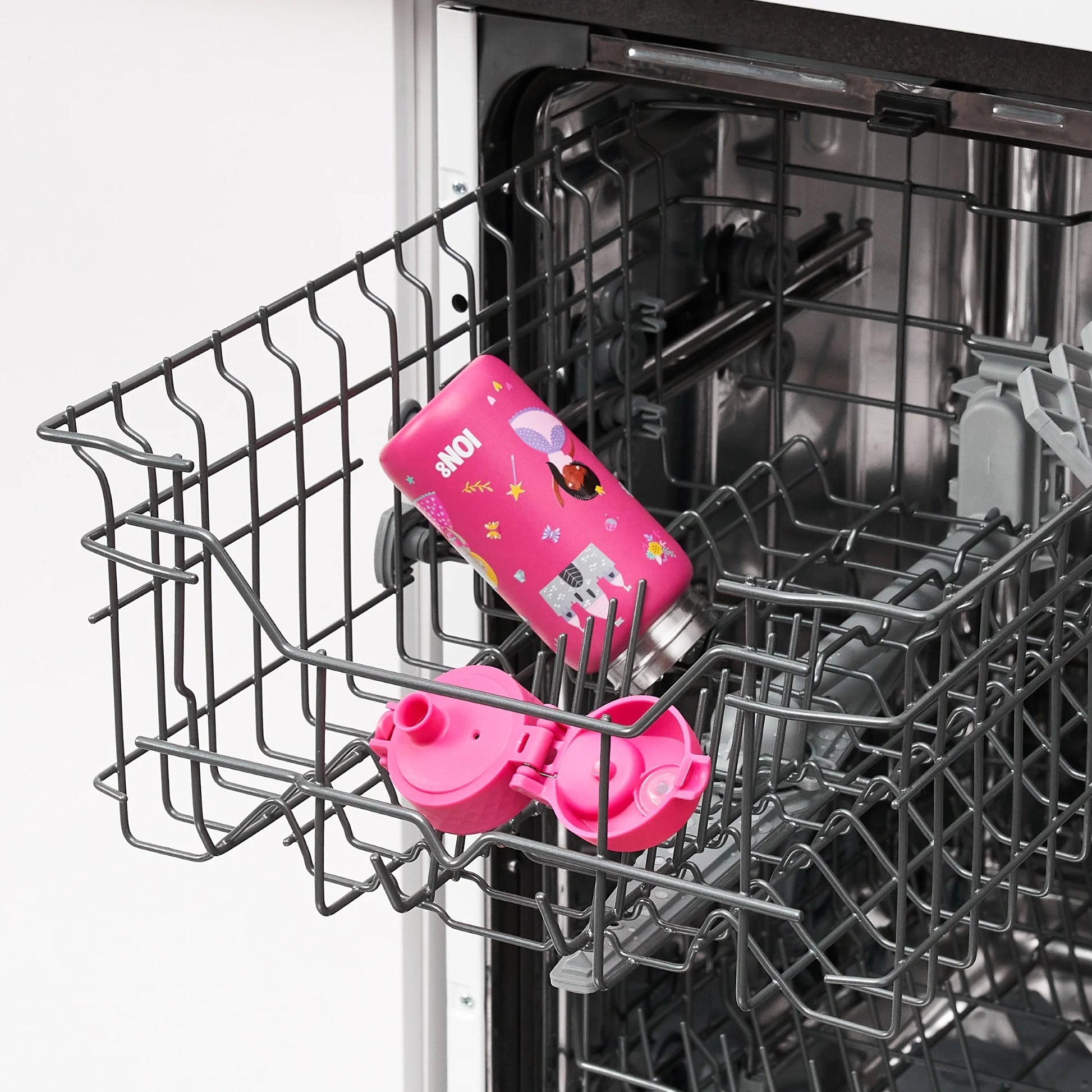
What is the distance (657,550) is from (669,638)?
0.15ft

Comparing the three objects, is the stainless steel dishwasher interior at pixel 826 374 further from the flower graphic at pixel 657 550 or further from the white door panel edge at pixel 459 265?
the flower graphic at pixel 657 550

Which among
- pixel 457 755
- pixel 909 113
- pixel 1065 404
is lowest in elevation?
pixel 457 755

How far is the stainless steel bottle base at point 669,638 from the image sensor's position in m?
0.87

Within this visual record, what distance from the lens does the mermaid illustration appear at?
2.73 ft

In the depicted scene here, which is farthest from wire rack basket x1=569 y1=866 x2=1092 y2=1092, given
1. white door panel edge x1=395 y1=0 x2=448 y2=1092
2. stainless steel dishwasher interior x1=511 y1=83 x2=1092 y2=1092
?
white door panel edge x1=395 y1=0 x2=448 y2=1092

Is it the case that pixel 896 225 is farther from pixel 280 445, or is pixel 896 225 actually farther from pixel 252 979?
pixel 252 979

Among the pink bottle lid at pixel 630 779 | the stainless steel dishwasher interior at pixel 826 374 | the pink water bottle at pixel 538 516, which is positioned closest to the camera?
the pink bottle lid at pixel 630 779

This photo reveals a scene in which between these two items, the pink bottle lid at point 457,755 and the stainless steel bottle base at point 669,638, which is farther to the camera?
the stainless steel bottle base at point 669,638

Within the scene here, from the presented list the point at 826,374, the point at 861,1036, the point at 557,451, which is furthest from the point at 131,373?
the point at 861,1036

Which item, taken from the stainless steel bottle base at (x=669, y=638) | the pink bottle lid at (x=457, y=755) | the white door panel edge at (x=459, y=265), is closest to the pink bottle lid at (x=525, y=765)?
the pink bottle lid at (x=457, y=755)

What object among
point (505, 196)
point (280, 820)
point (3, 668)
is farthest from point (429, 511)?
point (3, 668)

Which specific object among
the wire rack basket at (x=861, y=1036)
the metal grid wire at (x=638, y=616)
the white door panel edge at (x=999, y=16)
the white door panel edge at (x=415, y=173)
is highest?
the white door panel edge at (x=999, y=16)

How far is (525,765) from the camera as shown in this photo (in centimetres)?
75

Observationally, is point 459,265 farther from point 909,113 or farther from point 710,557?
point 710,557
